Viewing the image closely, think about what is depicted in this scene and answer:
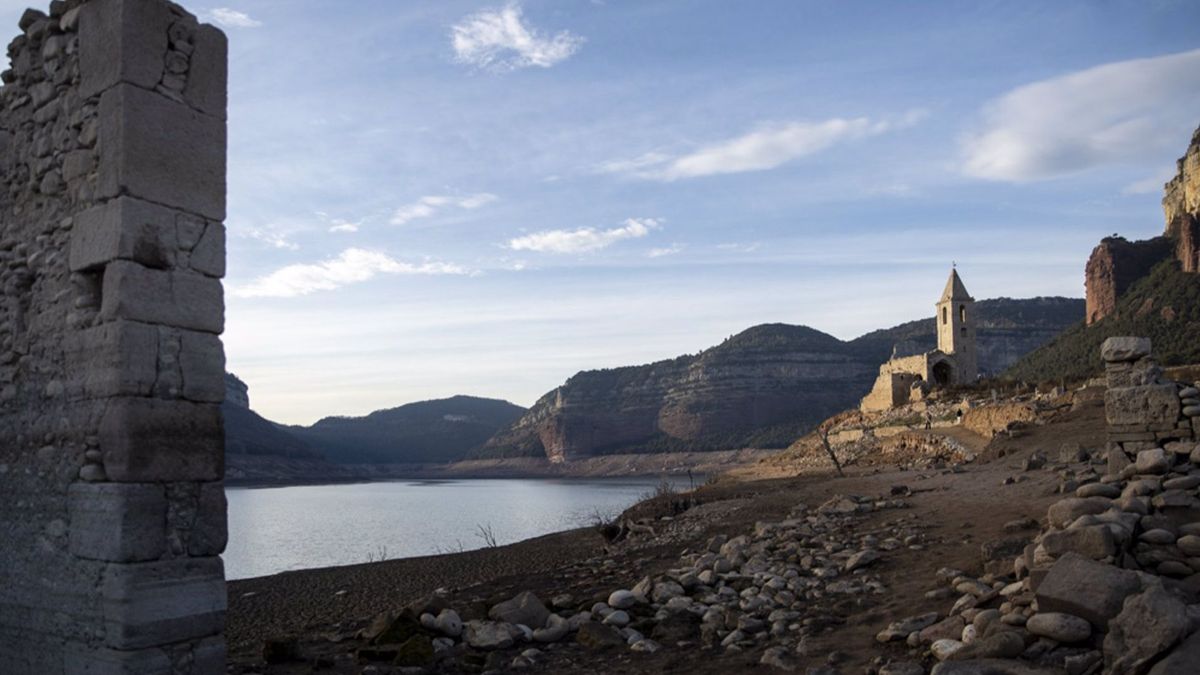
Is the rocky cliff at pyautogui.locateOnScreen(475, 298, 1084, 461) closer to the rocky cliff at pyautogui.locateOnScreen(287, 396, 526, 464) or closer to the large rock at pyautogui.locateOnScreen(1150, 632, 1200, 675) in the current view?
the rocky cliff at pyautogui.locateOnScreen(287, 396, 526, 464)

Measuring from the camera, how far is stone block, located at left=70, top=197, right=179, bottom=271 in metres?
5.97

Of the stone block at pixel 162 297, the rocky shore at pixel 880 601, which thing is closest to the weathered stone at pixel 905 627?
the rocky shore at pixel 880 601

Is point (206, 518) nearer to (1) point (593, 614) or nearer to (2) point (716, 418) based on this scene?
(1) point (593, 614)

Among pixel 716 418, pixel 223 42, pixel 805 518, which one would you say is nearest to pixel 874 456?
pixel 805 518

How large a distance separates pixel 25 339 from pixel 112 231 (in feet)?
5.04

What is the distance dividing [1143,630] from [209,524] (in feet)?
20.9

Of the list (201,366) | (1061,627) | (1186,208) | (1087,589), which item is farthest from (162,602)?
(1186,208)

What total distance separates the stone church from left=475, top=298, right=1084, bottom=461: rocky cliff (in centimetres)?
5247

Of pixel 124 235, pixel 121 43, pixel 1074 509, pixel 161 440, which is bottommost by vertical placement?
pixel 1074 509

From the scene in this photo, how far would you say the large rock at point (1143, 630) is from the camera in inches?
217

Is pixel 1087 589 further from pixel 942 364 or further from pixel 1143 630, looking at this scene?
pixel 942 364

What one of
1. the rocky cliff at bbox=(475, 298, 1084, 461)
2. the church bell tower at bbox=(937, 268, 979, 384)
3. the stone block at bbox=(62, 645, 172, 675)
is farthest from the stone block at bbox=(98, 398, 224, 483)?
the rocky cliff at bbox=(475, 298, 1084, 461)

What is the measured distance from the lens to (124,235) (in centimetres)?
595

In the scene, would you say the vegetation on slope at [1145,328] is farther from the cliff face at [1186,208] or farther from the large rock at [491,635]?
the large rock at [491,635]
